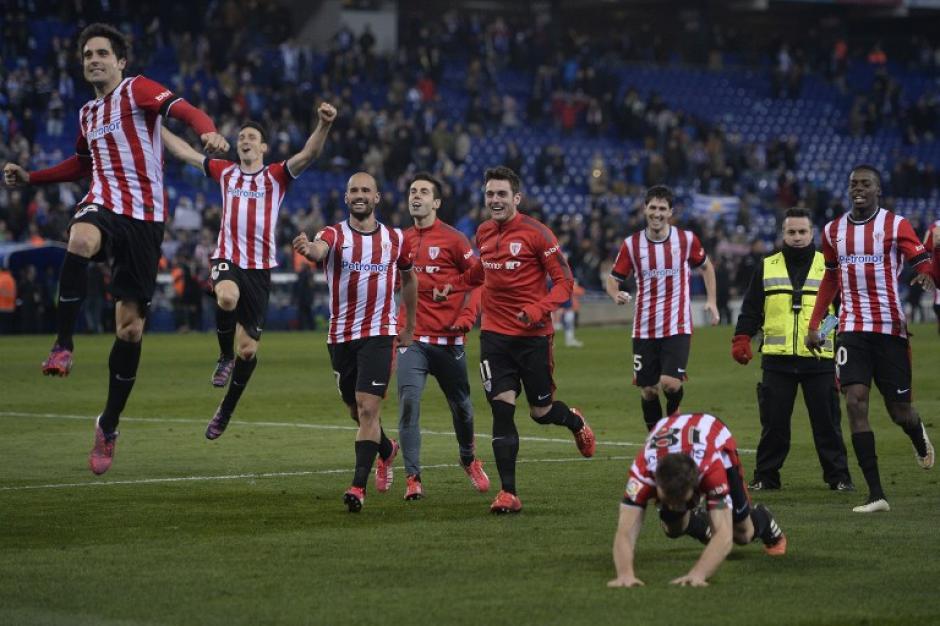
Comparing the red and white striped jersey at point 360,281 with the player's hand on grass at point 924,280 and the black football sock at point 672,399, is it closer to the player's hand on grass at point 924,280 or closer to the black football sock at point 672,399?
the player's hand on grass at point 924,280

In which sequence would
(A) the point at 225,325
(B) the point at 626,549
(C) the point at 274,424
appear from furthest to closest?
(C) the point at 274,424 → (A) the point at 225,325 → (B) the point at 626,549

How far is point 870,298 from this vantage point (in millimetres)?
11125

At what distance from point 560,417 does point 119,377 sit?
10.3 feet

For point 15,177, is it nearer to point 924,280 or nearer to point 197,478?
point 197,478

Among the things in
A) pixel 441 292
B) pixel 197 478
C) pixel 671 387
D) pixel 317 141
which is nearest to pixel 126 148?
pixel 317 141

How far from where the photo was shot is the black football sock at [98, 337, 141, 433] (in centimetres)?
1069

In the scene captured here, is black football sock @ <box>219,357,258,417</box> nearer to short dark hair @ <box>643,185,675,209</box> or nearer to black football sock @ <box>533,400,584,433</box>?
black football sock @ <box>533,400,584,433</box>

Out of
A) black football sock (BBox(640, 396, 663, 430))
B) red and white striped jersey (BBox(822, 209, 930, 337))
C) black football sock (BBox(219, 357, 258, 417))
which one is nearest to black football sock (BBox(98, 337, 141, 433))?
black football sock (BBox(219, 357, 258, 417))

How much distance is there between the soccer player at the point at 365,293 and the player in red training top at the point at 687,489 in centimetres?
325

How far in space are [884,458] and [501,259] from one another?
4.85 metres

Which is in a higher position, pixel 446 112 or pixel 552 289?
pixel 446 112

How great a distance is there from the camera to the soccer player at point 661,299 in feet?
46.9

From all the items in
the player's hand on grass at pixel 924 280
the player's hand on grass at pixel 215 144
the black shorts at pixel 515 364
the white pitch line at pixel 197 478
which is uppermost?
the player's hand on grass at pixel 215 144

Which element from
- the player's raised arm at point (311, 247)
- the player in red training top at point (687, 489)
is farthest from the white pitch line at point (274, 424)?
the player in red training top at point (687, 489)
